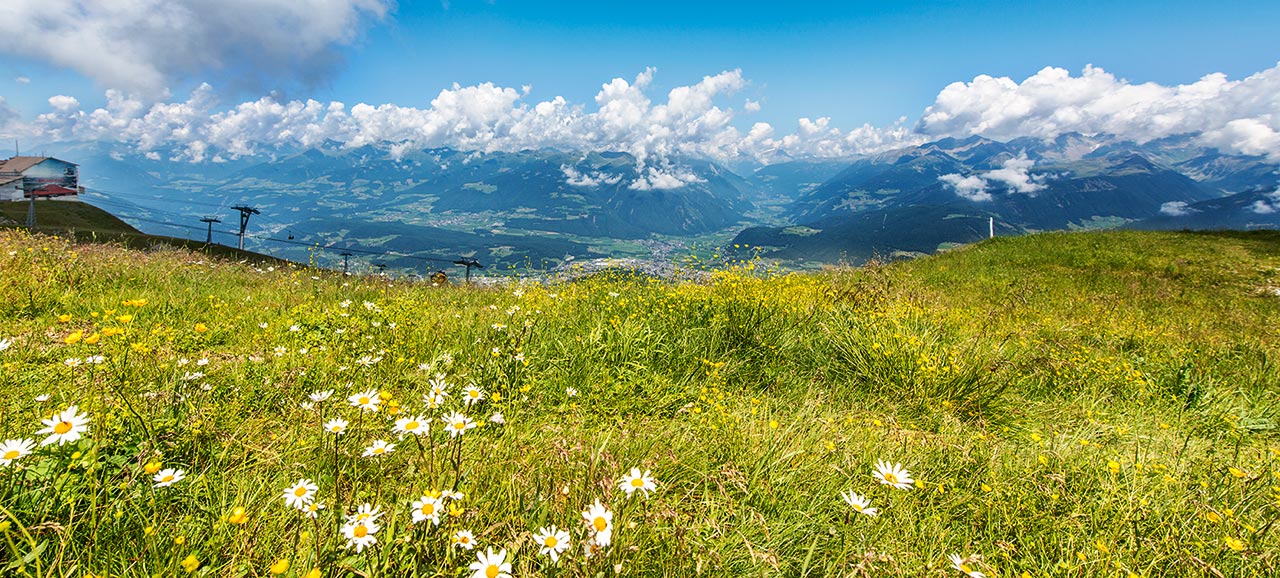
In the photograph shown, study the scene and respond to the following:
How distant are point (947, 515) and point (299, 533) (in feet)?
12.1

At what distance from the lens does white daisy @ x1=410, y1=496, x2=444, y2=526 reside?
1.99 metres

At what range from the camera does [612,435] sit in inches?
146

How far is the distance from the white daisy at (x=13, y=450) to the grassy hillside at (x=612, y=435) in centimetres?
14

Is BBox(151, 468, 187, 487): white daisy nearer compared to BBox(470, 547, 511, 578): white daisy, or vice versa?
BBox(470, 547, 511, 578): white daisy

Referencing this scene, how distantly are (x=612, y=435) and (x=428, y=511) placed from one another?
1.79 meters

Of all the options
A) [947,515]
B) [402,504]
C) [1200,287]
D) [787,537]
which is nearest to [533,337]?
[402,504]

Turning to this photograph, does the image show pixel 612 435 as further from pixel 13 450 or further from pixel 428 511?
pixel 13 450

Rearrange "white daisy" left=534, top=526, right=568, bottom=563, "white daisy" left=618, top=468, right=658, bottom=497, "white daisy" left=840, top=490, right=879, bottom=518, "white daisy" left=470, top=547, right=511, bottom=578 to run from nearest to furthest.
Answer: "white daisy" left=470, top=547, right=511, bottom=578 < "white daisy" left=534, top=526, right=568, bottom=563 < "white daisy" left=840, top=490, right=879, bottom=518 < "white daisy" left=618, top=468, right=658, bottom=497

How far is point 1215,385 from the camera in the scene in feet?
22.5

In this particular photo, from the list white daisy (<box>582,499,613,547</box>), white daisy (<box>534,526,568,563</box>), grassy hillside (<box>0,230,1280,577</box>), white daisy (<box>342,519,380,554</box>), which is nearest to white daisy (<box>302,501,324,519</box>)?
grassy hillside (<box>0,230,1280,577</box>)

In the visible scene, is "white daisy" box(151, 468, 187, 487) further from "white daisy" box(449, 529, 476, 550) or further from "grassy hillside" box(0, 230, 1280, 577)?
"white daisy" box(449, 529, 476, 550)

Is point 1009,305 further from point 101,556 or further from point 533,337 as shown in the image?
point 101,556

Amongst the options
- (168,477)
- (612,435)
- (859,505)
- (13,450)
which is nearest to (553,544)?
(859,505)

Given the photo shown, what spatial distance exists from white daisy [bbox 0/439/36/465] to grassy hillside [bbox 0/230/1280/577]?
137 mm
